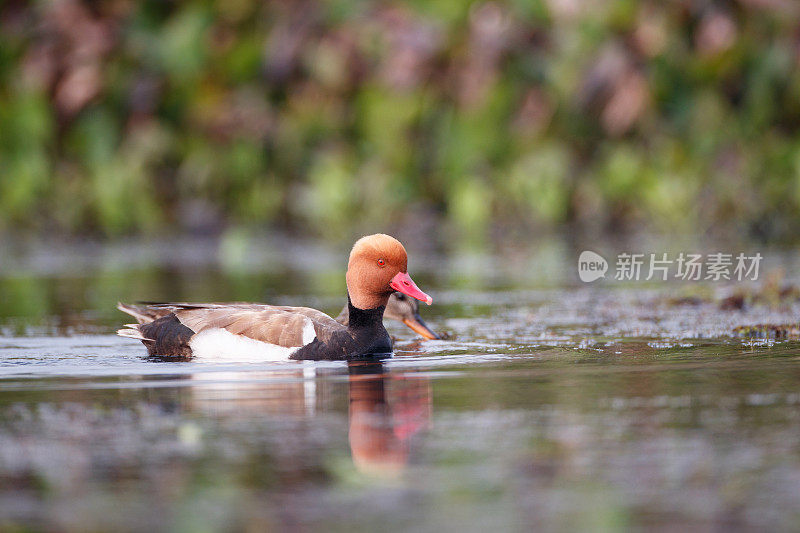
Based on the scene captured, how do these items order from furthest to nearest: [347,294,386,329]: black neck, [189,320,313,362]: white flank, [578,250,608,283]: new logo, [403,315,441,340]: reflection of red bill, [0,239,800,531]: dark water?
1. [578,250,608,283]: new logo
2. [403,315,441,340]: reflection of red bill
3. [347,294,386,329]: black neck
4. [189,320,313,362]: white flank
5. [0,239,800,531]: dark water

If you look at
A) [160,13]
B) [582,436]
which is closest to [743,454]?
[582,436]

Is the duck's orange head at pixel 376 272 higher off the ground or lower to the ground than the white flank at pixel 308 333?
higher

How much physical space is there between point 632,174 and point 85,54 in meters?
7.89

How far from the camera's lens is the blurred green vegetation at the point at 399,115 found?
61.1 ft

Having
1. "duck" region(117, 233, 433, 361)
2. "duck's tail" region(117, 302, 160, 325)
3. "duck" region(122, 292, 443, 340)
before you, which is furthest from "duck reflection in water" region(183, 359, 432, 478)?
"duck's tail" region(117, 302, 160, 325)

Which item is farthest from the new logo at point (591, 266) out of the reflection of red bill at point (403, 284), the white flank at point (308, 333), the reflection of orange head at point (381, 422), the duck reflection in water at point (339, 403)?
the reflection of orange head at point (381, 422)

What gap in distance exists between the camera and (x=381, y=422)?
5715 millimetres

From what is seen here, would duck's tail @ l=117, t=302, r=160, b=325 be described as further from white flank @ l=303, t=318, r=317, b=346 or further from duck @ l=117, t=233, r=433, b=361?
white flank @ l=303, t=318, r=317, b=346

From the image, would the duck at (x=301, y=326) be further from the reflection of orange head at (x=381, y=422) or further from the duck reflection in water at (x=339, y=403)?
the reflection of orange head at (x=381, y=422)

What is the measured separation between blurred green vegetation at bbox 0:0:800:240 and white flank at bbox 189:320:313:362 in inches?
394

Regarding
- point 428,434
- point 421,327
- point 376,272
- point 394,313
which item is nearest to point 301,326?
point 376,272

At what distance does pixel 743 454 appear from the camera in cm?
498

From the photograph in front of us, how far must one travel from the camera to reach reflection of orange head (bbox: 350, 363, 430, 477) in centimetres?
499

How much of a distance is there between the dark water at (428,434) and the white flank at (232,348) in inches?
6.0
